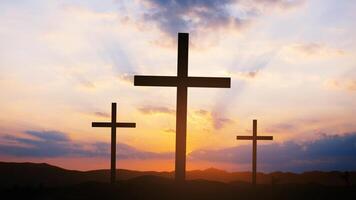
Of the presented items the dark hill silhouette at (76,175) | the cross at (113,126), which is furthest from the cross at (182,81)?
the dark hill silhouette at (76,175)

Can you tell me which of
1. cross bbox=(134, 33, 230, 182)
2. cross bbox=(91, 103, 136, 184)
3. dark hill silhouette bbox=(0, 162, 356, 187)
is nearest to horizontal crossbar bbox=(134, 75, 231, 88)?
cross bbox=(134, 33, 230, 182)

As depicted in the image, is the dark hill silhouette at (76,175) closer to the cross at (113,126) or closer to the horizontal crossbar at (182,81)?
the cross at (113,126)

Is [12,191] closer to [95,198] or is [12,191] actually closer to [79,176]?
[95,198]

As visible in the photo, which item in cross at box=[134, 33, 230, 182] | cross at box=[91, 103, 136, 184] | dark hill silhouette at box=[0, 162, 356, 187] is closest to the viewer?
cross at box=[134, 33, 230, 182]

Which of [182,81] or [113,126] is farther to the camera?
[113,126]

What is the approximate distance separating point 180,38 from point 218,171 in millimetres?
49972

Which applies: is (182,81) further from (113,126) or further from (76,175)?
(76,175)

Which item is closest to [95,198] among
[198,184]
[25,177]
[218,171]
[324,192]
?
[198,184]

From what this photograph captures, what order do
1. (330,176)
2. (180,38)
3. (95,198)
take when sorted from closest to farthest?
(180,38), (95,198), (330,176)

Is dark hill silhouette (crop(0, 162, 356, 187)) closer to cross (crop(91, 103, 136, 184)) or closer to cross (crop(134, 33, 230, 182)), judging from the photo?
cross (crop(91, 103, 136, 184))

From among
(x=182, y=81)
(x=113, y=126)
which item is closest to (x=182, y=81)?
(x=182, y=81)

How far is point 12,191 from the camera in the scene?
1077 inches

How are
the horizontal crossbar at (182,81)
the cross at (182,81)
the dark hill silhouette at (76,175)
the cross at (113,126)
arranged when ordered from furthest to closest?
the dark hill silhouette at (76,175) → the cross at (113,126) → the horizontal crossbar at (182,81) → the cross at (182,81)

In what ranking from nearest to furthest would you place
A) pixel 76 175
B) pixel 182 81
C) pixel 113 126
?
pixel 182 81 → pixel 113 126 → pixel 76 175
